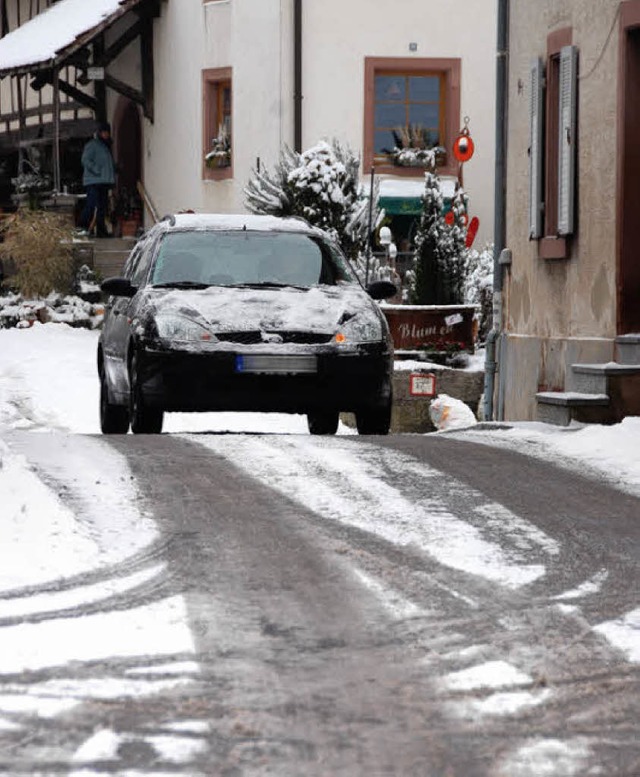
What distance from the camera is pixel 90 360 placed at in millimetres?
23500

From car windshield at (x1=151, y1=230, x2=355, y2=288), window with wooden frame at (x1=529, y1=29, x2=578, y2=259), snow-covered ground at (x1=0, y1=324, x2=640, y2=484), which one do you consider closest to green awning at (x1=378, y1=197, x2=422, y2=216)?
snow-covered ground at (x1=0, y1=324, x2=640, y2=484)

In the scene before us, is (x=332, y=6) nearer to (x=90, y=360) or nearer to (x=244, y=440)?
(x=90, y=360)

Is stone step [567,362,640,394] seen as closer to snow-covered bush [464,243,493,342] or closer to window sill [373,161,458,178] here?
snow-covered bush [464,243,493,342]

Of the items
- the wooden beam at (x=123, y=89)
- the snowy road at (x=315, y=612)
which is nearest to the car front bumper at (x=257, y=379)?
the snowy road at (x=315, y=612)

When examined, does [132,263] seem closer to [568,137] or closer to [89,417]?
[568,137]

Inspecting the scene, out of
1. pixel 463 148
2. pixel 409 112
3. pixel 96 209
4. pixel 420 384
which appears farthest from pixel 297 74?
pixel 420 384

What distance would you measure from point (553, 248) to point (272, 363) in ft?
13.8

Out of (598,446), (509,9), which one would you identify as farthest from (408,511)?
(509,9)

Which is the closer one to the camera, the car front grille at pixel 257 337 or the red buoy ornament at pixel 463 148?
the car front grille at pixel 257 337

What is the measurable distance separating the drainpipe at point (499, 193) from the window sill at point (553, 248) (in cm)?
129

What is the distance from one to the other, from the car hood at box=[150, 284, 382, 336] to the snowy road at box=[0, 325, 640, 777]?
1.89m

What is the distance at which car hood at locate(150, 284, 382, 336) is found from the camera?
38.3 feet

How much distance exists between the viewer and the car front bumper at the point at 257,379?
11602mm

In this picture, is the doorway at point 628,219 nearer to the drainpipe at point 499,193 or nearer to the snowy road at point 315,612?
the drainpipe at point 499,193
